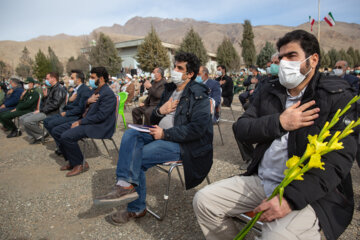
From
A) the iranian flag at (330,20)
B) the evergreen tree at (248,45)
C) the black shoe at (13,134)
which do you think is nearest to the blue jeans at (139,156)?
the black shoe at (13,134)

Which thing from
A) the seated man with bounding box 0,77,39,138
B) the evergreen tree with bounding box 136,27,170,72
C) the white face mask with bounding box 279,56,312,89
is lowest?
the seated man with bounding box 0,77,39,138

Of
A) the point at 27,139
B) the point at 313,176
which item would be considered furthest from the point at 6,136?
the point at 313,176

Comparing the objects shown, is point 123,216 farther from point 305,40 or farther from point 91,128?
point 305,40

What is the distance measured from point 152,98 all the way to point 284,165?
463cm

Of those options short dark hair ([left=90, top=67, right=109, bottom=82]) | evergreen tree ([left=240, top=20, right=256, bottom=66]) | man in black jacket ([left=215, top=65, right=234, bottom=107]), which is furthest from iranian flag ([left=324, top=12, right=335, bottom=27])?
evergreen tree ([left=240, top=20, right=256, bottom=66])

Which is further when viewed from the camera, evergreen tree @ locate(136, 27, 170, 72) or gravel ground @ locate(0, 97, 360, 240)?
evergreen tree @ locate(136, 27, 170, 72)

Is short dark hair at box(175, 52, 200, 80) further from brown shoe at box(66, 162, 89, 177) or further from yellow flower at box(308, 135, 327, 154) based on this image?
brown shoe at box(66, 162, 89, 177)

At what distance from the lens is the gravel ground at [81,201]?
2.65 m

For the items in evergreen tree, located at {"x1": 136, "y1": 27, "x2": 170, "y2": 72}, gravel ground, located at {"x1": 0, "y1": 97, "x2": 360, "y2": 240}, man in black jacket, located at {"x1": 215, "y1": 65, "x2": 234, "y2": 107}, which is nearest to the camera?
gravel ground, located at {"x1": 0, "y1": 97, "x2": 360, "y2": 240}

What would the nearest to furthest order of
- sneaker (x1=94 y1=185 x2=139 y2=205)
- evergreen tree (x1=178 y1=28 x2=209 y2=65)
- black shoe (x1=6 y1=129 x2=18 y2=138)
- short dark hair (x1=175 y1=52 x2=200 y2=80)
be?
sneaker (x1=94 y1=185 x2=139 y2=205), short dark hair (x1=175 y1=52 x2=200 y2=80), black shoe (x1=6 y1=129 x2=18 y2=138), evergreen tree (x1=178 y1=28 x2=209 y2=65)

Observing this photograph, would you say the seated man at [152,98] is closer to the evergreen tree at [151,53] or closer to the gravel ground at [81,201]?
the gravel ground at [81,201]

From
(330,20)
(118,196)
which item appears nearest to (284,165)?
(118,196)

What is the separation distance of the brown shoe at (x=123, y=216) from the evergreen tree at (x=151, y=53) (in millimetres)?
31951

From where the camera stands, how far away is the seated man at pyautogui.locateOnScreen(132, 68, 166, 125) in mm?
5793
